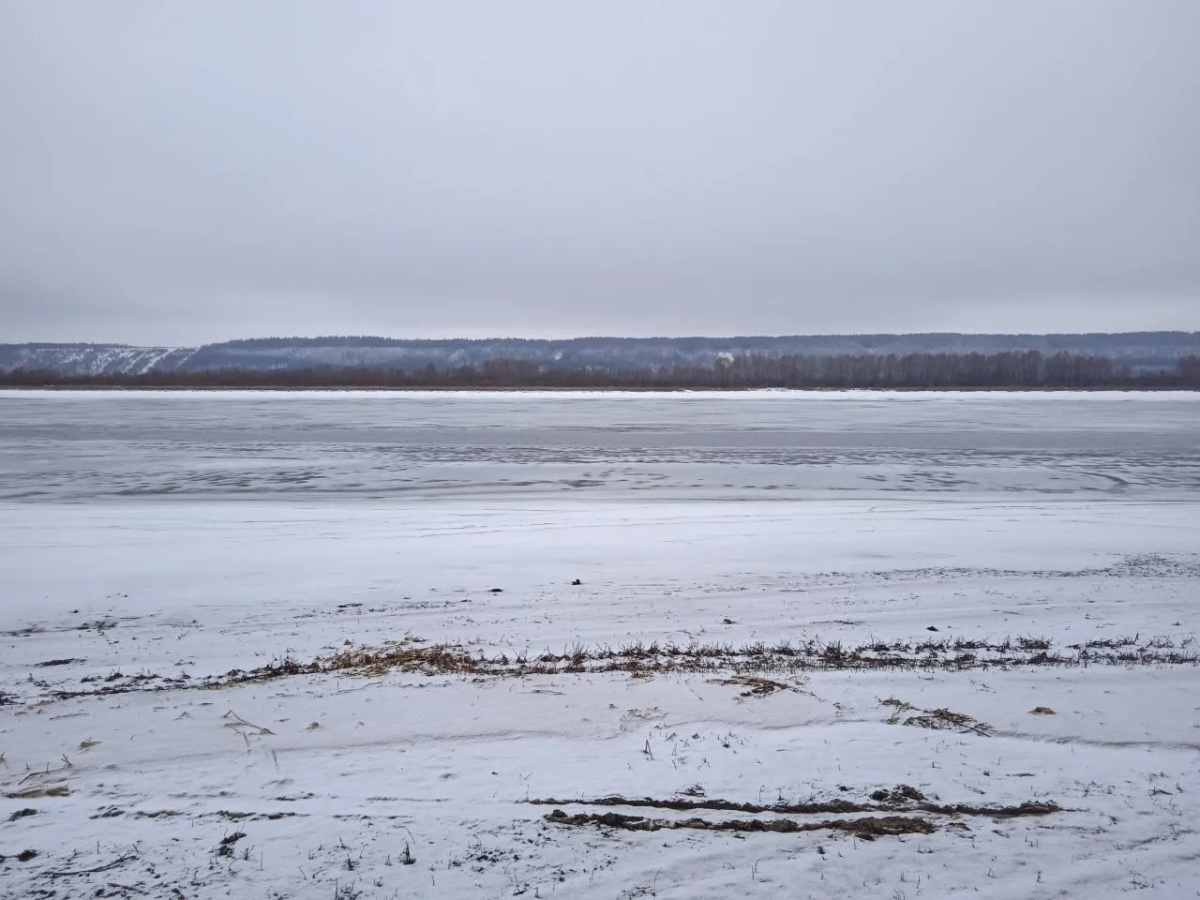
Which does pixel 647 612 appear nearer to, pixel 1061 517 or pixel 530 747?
pixel 530 747

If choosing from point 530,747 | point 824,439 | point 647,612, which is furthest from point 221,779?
point 824,439

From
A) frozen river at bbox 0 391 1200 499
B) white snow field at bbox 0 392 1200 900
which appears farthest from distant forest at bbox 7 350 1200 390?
white snow field at bbox 0 392 1200 900

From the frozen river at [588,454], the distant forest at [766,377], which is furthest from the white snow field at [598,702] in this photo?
the distant forest at [766,377]

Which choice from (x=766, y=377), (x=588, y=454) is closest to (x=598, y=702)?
(x=588, y=454)

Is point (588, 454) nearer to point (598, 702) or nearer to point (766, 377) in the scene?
point (598, 702)

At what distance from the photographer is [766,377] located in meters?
106

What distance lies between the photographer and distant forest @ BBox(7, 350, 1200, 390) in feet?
282

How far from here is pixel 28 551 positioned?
32.6 ft

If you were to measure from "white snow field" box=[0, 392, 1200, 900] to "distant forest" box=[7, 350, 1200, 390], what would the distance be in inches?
2881

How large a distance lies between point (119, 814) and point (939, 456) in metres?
21.2

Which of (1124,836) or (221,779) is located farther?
(221,779)

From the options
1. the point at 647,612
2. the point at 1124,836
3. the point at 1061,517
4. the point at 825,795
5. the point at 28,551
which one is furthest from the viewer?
the point at 1061,517

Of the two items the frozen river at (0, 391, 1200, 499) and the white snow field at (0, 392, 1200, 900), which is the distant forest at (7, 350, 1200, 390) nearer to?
the frozen river at (0, 391, 1200, 499)

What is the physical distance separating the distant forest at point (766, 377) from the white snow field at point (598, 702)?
2881 inches
